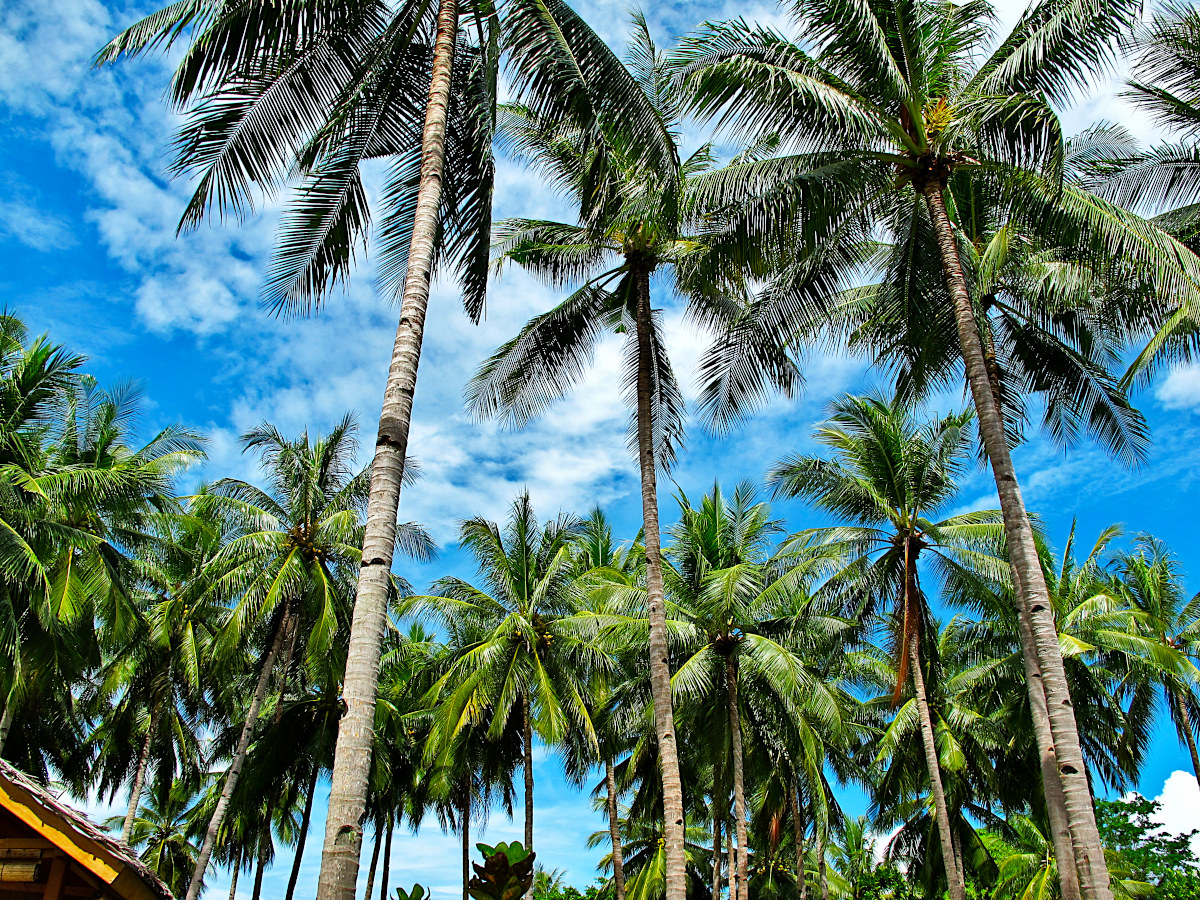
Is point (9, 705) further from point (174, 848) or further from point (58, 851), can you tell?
point (174, 848)

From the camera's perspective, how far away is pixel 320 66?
888 centimetres

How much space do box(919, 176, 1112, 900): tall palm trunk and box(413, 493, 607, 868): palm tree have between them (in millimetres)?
10227

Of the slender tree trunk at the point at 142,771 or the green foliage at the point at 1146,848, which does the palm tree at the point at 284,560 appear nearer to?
the slender tree trunk at the point at 142,771

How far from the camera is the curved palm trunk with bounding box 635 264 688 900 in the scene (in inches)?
459

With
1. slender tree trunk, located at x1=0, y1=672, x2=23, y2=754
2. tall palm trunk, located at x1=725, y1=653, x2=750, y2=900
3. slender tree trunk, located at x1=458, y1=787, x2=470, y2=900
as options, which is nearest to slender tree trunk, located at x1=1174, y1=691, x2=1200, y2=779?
tall palm trunk, located at x1=725, y1=653, x2=750, y2=900

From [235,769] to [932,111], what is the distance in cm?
1791

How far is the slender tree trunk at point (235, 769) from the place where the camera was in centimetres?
1725

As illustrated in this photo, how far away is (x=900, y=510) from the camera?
57.1ft

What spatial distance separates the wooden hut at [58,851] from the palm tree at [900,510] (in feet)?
45.9

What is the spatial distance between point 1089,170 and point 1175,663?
38.3ft

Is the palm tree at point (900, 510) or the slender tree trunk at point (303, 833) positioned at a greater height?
the palm tree at point (900, 510)

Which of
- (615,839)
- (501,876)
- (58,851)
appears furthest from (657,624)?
(615,839)

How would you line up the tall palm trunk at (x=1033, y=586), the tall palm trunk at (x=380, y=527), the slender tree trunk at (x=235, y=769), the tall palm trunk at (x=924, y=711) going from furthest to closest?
the slender tree trunk at (x=235, y=769)
the tall palm trunk at (x=924, y=711)
the tall palm trunk at (x=1033, y=586)
the tall palm trunk at (x=380, y=527)

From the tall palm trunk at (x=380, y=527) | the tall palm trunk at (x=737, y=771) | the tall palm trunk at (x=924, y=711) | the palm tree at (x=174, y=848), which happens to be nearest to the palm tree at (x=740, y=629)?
the tall palm trunk at (x=737, y=771)
